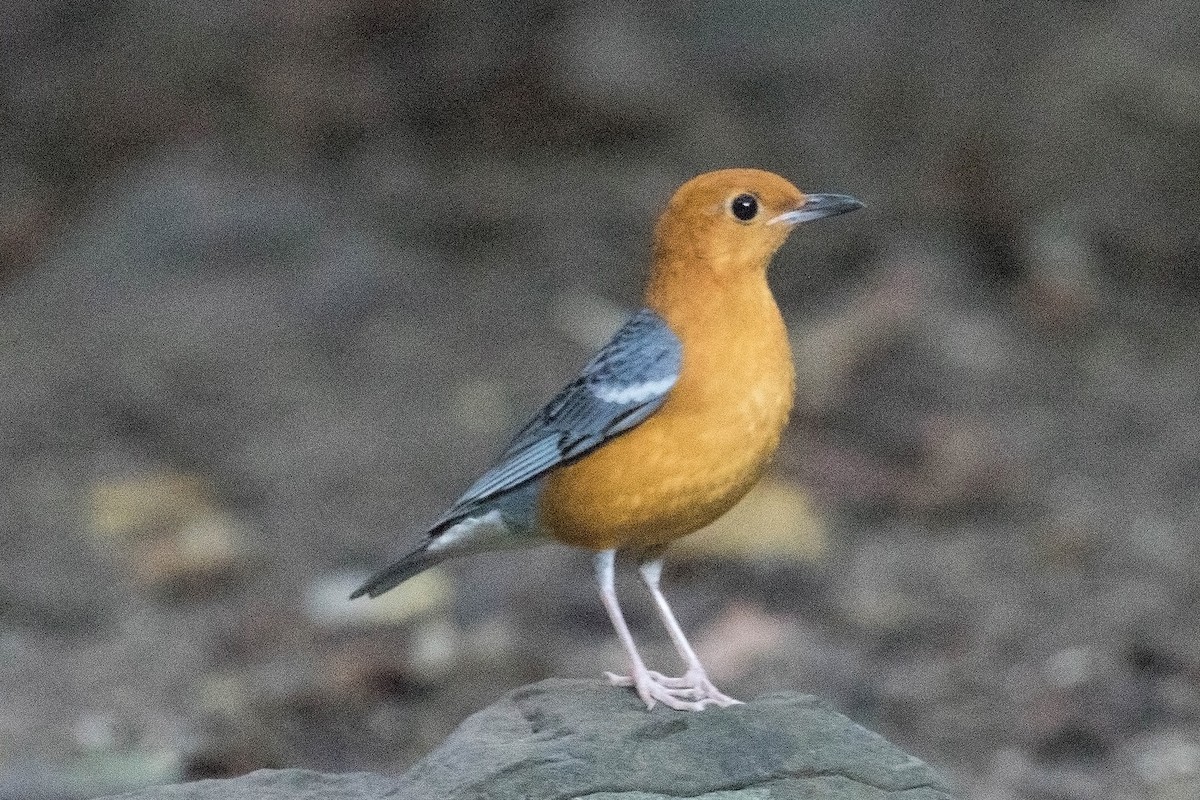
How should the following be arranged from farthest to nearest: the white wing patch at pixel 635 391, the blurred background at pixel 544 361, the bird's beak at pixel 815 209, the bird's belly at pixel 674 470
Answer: the blurred background at pixel 544 361
the bird's beak at pixel 815 209
the white wing patch at pixel 635 391
the bird's belly at pixel 674 470

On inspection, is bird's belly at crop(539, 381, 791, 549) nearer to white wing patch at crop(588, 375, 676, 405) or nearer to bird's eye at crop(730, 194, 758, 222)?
white wing patch at crop(588, 375, 676, 405)

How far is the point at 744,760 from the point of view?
5367 millimetres

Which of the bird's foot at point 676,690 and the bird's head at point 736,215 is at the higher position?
the bird's head at point 736,215

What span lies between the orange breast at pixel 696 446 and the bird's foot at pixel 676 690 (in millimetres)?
440

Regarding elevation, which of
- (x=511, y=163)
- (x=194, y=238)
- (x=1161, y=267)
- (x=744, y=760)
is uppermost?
(x=511, y=163)

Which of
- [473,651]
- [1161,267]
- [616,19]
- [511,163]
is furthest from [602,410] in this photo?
[616,19]

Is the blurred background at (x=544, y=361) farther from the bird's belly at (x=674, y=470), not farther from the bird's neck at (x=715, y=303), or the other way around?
the bird's neck at (x=715, y=303)

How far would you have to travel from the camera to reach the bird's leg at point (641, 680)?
227 inches

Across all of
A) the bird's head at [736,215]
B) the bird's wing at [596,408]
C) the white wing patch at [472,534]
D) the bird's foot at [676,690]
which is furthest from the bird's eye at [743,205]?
the bird's foot at [676,690]

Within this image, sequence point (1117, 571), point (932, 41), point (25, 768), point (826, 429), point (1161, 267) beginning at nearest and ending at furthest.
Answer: point (25, 768)
point (1117, 571)
point (826, 429)
point (1161, 267)
point (932, 41)

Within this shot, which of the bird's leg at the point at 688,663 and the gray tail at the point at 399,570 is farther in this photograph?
the gray tail at the point at 399,570

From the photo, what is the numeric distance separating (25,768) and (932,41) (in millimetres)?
8928

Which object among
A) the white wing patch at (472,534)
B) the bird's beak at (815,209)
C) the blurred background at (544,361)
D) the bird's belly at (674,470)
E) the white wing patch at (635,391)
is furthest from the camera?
the blurred background at (544,361)

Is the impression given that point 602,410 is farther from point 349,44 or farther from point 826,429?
point 349,44
